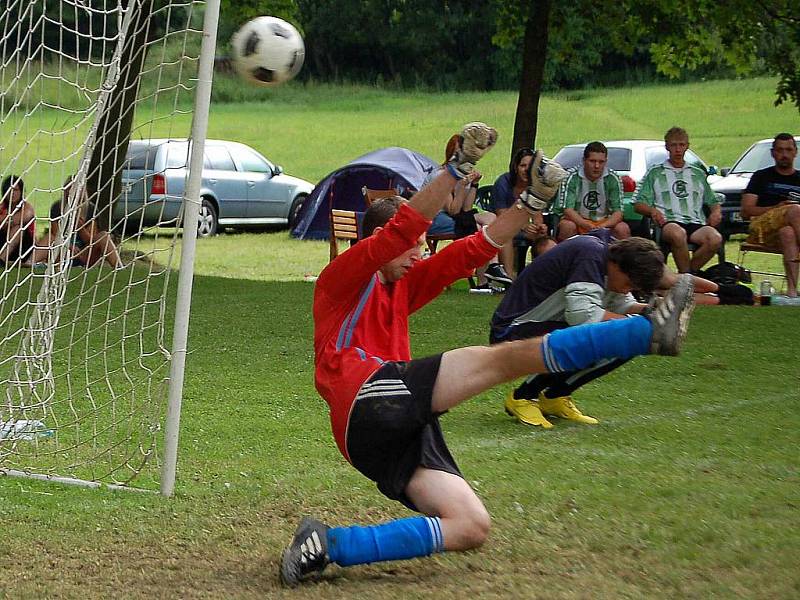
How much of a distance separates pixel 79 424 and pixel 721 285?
7.39 metres

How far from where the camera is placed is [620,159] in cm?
2069

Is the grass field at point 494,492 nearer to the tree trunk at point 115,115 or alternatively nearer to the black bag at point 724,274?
the black bag at point 724,274

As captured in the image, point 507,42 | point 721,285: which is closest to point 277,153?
point 507,42

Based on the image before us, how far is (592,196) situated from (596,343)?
350 inches

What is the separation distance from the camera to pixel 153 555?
4.66 metres

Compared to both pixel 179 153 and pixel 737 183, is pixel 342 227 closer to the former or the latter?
pixel 179 153

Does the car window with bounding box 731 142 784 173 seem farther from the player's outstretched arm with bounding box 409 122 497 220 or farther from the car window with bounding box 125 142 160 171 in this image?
the player's outstretched arm with bounding box 409 122 497 220

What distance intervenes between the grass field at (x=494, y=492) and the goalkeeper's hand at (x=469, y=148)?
1.50m

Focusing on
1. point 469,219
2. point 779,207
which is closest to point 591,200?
point 469,219

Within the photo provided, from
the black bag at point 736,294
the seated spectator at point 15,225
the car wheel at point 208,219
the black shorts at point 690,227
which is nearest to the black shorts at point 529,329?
the seated spectator at point 15,225

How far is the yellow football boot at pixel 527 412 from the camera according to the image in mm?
6941

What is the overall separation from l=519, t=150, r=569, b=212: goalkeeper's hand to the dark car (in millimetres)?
13355

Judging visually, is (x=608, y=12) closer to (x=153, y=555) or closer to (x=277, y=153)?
(x=153, y=555)

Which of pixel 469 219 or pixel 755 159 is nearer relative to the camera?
pixel 469 219
